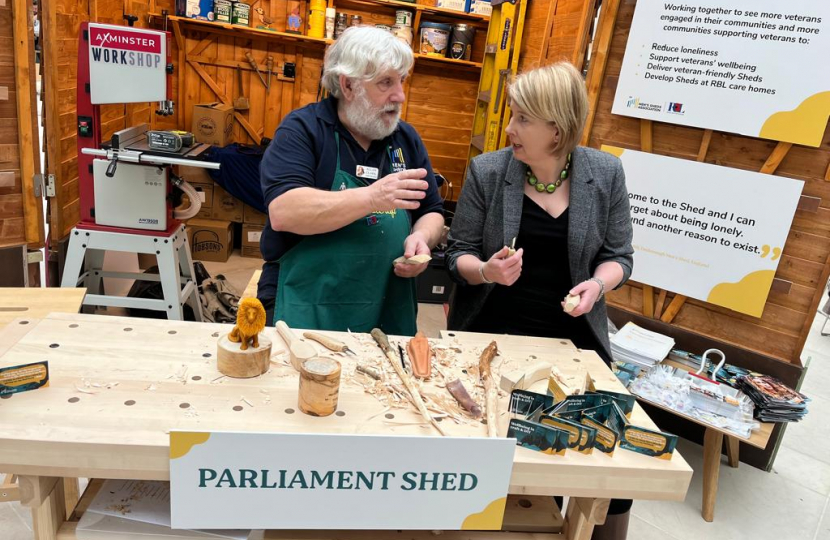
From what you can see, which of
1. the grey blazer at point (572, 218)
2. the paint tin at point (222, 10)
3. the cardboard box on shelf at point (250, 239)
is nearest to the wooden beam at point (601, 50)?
the grey blazer at point (572, 218)

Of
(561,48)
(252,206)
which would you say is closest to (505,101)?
(561,48)

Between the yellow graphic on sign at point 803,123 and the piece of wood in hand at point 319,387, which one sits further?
the yellow graphic on sign at point 803,123

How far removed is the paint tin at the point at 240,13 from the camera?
559 centimetres

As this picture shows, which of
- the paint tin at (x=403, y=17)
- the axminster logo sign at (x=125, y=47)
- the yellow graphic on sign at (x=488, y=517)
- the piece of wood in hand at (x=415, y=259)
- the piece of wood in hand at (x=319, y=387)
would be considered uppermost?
the paint tin at (x=403, y=17)

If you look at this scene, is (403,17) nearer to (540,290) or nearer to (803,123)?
(803,123)

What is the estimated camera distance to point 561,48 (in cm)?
381

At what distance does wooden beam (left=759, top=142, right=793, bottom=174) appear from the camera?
2804 mm

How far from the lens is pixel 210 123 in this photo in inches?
223

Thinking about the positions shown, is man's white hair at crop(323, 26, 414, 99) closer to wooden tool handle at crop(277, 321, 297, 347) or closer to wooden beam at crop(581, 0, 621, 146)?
wooden tool handle at crop(277, 321, 297, 347)

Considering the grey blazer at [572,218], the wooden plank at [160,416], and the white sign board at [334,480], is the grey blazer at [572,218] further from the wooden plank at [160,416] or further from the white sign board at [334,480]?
the white sign board at [334,480]

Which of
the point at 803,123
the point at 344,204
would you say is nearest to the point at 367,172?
the point at 344,204

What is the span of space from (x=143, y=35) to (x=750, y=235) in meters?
3.26

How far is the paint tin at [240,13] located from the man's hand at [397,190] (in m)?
4.74

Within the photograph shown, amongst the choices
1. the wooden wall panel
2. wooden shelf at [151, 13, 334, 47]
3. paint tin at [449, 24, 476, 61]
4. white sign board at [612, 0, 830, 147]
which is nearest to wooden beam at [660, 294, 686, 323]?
the wooden wall panel
